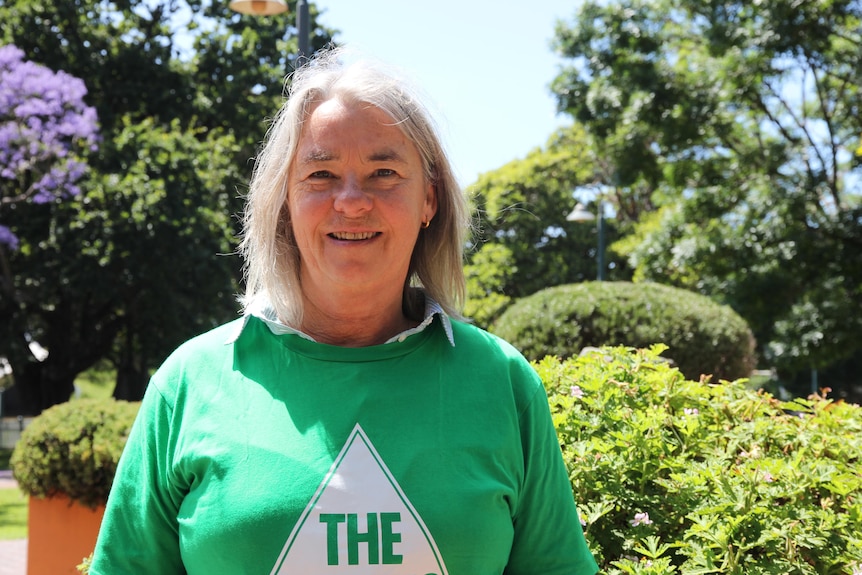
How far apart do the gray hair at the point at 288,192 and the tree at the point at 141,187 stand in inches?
656

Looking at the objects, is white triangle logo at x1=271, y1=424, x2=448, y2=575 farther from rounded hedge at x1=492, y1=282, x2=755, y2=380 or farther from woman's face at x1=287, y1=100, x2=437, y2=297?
rounded hedge at x1=492, y1=282, x2=755, y2=380

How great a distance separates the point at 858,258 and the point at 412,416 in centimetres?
1247

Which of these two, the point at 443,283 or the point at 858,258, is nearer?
the point at 443,283

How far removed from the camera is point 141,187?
18.6 m

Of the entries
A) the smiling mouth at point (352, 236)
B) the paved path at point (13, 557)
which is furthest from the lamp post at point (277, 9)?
the smiling mouth at point (352, 236)

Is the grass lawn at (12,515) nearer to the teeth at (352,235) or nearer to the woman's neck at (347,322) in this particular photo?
the woman's neck at (347,322)

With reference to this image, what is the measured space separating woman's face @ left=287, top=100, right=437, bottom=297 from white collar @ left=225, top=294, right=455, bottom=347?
0.12 meters

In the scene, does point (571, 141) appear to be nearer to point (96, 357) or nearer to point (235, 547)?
point (96, 357)

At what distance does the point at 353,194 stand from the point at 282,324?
1.02 ft

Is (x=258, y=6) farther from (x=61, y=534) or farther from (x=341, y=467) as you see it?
(x=341, y=467)

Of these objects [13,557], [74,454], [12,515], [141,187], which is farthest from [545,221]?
[74,454]

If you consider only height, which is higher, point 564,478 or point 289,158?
point 289,158

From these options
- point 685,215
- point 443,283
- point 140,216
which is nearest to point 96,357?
point 140,216

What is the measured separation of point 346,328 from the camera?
6.47 ft
